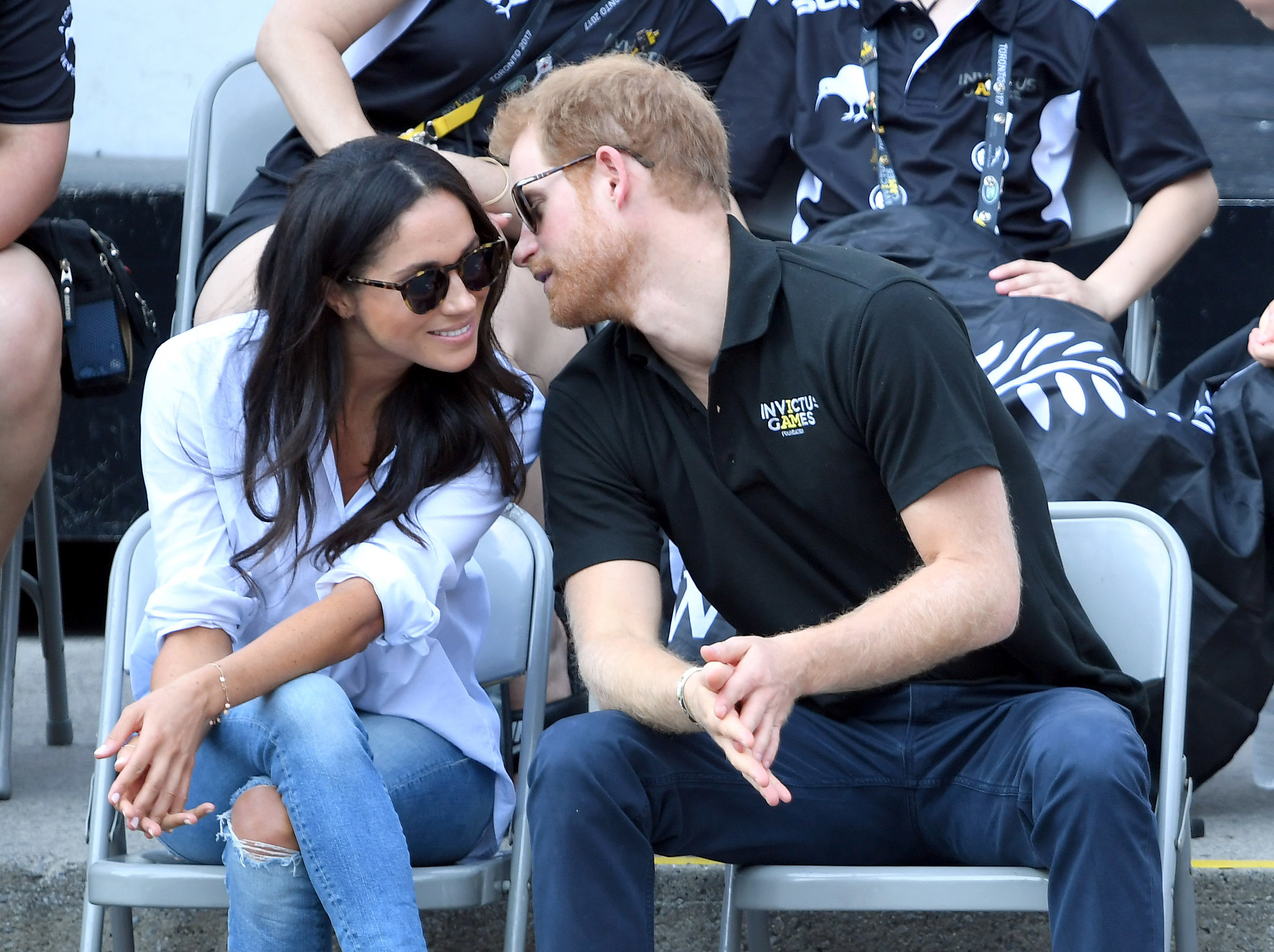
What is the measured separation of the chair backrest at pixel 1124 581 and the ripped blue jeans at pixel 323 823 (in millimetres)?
862

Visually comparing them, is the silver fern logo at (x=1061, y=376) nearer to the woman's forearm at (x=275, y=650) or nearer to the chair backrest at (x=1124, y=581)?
the chair backrest at (x=1124, y=581)

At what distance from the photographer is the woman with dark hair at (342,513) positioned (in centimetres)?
187

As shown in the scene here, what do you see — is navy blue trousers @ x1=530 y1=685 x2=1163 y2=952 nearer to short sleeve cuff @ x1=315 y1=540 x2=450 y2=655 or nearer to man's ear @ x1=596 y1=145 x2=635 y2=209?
short sleeve cuff @ x1=315 y1=540 x2=450 y2=655

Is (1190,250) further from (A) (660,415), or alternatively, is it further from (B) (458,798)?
(B) (458,798)

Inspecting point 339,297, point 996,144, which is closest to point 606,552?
point 339,297

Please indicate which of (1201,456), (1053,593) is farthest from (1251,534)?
(1053,593)

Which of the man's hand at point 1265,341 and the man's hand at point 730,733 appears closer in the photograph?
the man's hand at point 730,733

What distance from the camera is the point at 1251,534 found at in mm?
2406

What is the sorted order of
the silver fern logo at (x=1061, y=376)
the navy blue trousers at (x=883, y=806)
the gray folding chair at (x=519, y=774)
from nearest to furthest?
the navy blue trousers at (x=883, y=806), the gray folding chair at (x=519, y=774), the silver fern logo at (x=1061, y=376)

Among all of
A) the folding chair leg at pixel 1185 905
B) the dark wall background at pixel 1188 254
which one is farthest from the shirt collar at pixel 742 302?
the dark wall background at pixel 1188 254

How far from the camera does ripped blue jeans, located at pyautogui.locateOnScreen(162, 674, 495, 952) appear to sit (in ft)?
5.68

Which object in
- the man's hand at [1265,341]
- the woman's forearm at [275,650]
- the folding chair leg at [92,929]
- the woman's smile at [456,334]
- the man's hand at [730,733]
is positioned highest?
the woman's smile at [456,334]

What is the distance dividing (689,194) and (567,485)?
0.42 meters

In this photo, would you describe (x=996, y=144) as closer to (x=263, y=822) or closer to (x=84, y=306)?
(x=84, y=306)
